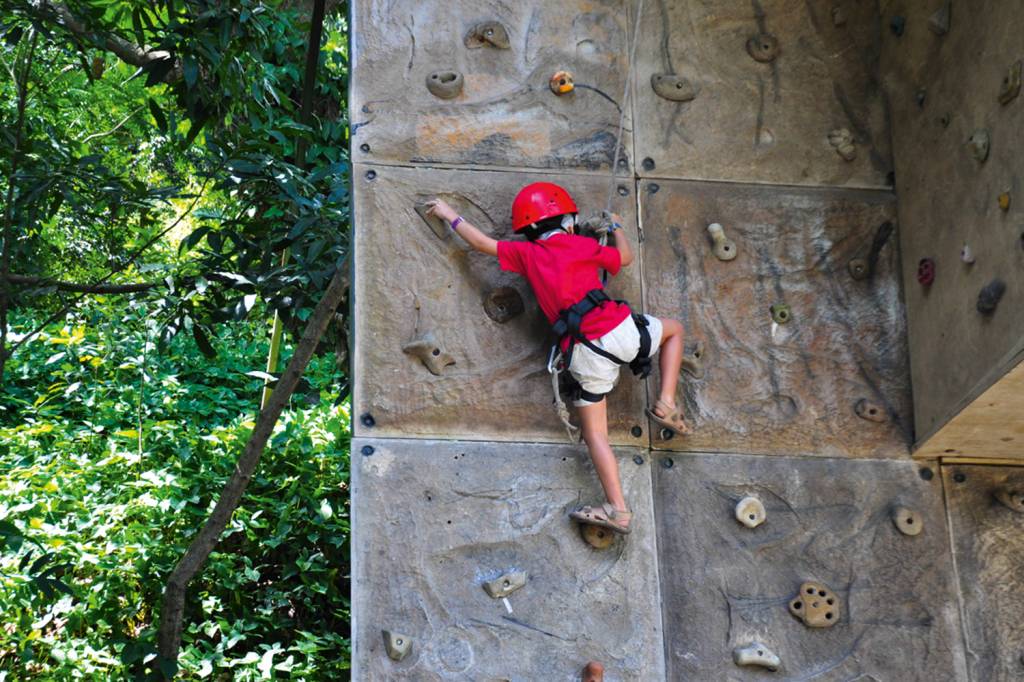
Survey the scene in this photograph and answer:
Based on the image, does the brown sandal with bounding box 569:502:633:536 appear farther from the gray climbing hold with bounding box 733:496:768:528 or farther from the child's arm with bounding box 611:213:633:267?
the child's arm with bounding box 611:213:633:267

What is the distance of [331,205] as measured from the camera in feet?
19.1

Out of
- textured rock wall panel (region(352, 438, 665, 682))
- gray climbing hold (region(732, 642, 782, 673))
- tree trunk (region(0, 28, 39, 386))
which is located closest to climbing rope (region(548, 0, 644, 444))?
textured rock wall panel (region(352, 438, 665, 682))

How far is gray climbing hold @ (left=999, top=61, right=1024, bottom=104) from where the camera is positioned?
13.5 feet

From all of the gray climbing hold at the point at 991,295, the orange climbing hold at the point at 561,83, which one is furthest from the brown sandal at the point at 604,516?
the orange climbing hold at the point at 561,83

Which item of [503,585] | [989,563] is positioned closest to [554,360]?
[503,585]

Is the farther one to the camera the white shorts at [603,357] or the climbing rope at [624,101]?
the climbing rope at [624,101]

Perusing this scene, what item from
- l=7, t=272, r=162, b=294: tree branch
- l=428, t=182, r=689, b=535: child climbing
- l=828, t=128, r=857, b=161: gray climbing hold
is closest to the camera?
l=428, t=182, r=689, b=535: child climbing

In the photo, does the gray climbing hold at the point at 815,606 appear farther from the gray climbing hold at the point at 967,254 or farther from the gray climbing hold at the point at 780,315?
the gray climbing hold at the point at 967,254

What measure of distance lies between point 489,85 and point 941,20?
5.42ft

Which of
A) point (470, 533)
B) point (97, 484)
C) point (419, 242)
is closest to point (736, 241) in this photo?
point (419, 242)

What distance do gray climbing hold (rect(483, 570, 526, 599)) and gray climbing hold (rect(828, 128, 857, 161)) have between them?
207cm

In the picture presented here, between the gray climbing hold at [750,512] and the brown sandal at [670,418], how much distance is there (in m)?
0.31

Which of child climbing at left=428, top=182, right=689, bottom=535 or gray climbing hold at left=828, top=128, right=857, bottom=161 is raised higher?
gray climbing hold at left=828, top=128, right=857, bottom=161

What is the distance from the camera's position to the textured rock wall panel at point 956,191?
409cm
